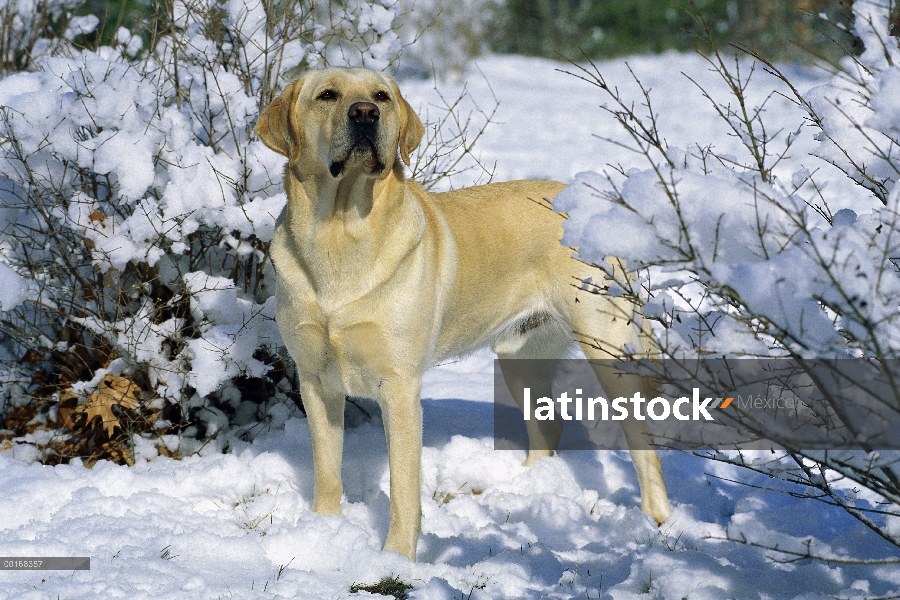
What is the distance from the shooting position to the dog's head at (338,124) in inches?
131

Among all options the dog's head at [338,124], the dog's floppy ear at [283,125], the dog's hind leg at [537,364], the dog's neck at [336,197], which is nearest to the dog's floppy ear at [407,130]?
the dog's head at [338,124]

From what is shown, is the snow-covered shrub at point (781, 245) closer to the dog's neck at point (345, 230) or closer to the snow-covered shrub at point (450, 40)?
the dog's neck at point (345, 230)

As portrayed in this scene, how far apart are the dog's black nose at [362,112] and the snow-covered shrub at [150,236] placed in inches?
36.5

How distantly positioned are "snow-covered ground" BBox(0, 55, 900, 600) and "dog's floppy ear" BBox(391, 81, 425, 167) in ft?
4.68

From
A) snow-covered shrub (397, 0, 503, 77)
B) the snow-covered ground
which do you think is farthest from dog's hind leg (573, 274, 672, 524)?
snow-covered shrub (397, 0, 503, 77)

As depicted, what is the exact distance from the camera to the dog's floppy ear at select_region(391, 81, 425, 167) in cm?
359

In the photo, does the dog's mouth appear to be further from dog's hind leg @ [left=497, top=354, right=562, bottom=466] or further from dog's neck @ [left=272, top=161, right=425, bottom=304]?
dog's hind leg @ [left=497, top=354, right=562, bottom=466]

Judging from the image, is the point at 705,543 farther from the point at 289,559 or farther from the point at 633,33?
the point at 633,33

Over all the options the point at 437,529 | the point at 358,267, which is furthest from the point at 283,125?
the point at 437,529

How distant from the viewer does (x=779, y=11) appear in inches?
661

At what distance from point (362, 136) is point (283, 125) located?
13.7 inches

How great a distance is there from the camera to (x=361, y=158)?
3.36 metres

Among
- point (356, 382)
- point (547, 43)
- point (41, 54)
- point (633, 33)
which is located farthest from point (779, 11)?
point (356, 382)

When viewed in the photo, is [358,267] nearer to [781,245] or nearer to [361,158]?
[361,158]
